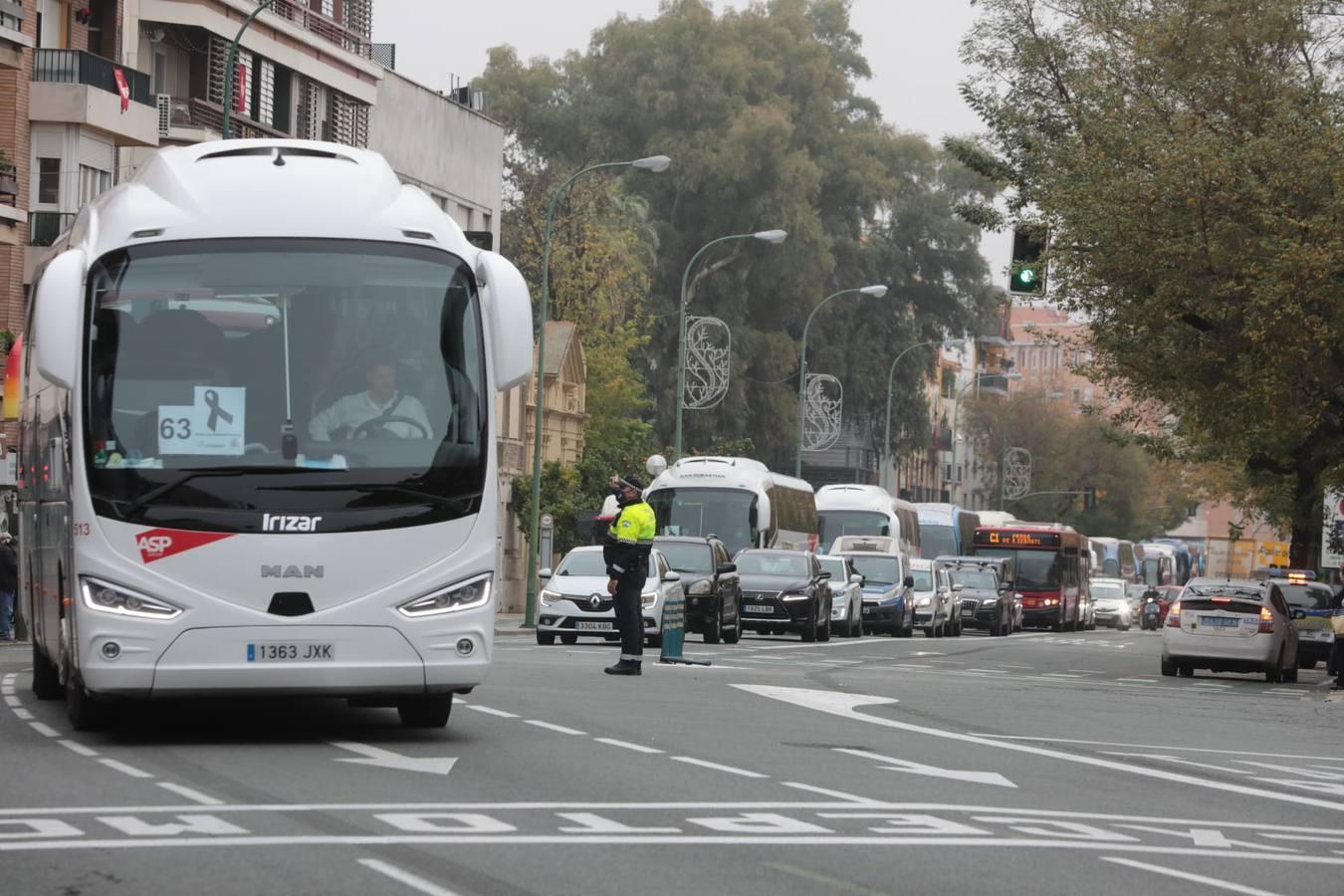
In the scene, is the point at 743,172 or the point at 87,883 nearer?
the point at 87,883

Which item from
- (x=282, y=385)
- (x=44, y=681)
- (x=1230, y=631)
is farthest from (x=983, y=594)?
(x=282, y=385)

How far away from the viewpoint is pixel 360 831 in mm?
10906

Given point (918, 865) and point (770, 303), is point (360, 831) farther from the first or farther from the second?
point (770, 303)

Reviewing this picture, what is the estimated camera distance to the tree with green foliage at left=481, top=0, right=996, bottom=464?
7831cm

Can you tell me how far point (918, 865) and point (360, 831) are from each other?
2.37 m

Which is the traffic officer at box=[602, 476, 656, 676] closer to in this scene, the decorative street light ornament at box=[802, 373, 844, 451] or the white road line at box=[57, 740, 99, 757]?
the white road line at box=[57, 740, 99, 757]

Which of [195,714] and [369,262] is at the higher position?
[369,262]

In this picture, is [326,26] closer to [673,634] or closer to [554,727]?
[673,634]

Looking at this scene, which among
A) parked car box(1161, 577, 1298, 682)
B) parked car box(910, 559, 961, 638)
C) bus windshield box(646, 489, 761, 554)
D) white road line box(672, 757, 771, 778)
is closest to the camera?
white road line box(672, 757, 771, 778)

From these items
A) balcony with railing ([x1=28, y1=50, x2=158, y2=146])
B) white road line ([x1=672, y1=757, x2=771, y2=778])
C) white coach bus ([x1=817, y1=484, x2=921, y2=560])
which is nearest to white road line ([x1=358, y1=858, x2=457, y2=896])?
white road line ([x1=672, y1=757, x2=771, y2=778])

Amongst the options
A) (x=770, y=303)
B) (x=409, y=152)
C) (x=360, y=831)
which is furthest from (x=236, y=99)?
(x=360, y=831)

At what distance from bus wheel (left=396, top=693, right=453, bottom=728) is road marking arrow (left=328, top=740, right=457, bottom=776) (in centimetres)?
109

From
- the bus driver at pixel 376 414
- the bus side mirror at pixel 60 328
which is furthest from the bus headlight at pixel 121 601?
the bus driver at pixel 376 414

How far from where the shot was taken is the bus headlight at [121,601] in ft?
47.6
